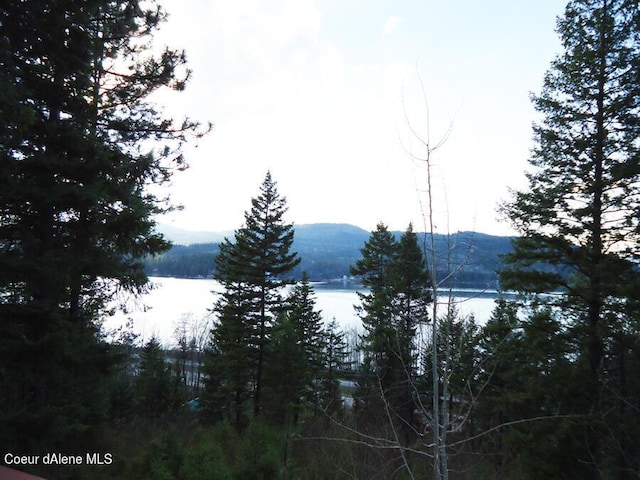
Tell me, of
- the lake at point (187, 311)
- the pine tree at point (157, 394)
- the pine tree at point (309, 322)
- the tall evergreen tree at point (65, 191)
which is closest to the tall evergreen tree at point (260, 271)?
the pine tree at point (157, 394)

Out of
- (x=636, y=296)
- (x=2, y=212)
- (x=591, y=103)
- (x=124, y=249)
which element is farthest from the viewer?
(x=591, y=103)

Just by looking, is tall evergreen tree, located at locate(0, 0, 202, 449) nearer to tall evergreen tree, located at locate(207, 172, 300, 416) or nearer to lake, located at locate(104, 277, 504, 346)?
tall evergreen tree, located at locate(207, 172, 300, 416)

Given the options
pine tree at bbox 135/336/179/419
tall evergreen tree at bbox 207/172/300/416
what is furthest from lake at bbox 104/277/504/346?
pine tree at bbox 135/336/179/419

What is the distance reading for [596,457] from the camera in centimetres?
729

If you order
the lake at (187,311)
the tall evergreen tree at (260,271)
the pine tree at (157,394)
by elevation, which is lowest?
the lake at (187,311)

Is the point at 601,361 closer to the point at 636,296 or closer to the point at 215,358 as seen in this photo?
the point at 636,296

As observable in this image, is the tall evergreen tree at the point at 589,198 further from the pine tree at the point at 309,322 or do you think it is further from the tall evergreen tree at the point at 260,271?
the pine tree at the point at 309,322

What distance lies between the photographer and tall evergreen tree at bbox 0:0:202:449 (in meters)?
5.07

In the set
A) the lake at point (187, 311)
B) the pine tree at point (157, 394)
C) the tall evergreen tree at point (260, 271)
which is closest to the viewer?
the pine tree at point (157, 394)

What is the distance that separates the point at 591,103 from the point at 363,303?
1446 centimetres

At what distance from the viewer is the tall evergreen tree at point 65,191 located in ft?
16.6

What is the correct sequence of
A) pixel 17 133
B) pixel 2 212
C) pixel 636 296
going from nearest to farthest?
pixel 17 133 → pixel 2 212 → pixel 636 296

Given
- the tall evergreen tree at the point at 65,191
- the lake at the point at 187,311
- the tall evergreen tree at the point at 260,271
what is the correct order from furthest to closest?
the lake at the point at 187,311
the tall evergreen tree at the point at 260,271
the tall evergreen tree at the point at 65,191

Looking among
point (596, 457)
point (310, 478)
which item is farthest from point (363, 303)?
point (596, 457)
